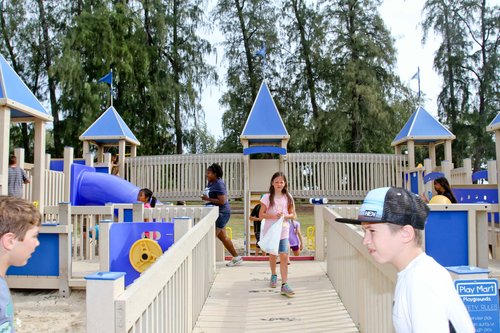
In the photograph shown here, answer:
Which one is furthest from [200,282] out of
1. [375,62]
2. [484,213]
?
[375,62]

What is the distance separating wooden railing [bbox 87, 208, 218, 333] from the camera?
→ 200cm

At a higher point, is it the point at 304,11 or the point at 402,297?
the point at 304,11

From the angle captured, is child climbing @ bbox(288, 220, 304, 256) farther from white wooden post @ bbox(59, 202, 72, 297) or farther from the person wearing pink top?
white wooden post @ bbox(59, 202, 72, 297)

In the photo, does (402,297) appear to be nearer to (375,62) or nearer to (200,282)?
(200,282)

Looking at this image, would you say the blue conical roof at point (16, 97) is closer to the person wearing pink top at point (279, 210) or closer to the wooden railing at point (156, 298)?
the wooden railing at point (156, 298)

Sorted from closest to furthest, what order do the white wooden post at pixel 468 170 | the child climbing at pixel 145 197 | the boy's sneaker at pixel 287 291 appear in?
1. the boy's sneaker at pixel 287 291
2. the child climbing at pixel 145 197
3. the white wooden post at pixel 468 170

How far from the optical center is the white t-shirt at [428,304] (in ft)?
5.03

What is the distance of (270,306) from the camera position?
545 centimetres

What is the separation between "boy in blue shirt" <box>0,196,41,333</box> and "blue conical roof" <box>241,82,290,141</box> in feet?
37.9

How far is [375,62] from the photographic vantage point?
2636cm

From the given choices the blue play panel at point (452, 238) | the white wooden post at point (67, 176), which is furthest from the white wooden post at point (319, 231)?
the white wooden post at point (67, 176)

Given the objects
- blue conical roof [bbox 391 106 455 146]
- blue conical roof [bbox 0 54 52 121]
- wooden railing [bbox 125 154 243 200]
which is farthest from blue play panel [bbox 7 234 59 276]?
blue conical roof [bbox 391 106 455 146]

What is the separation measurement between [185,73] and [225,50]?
11.5ft

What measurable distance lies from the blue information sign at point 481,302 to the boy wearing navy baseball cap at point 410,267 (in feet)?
0.52
